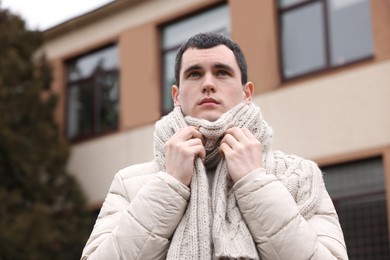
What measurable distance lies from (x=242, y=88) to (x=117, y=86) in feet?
41.5

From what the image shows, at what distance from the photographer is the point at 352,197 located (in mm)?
11969

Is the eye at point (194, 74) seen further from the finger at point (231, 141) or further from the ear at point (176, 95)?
the finger at point (231, 141)

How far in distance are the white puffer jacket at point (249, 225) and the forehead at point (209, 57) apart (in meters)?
0.48

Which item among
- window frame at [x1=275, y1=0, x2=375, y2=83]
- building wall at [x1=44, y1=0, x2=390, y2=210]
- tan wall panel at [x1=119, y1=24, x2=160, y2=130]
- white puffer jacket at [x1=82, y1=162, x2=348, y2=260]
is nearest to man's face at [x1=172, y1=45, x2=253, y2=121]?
white puffer jacket at [x1=82, y1=162, x2=348, y2=260]

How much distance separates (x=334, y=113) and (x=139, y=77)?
4307 mm

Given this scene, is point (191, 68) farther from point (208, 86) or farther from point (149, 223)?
point (149, 223)

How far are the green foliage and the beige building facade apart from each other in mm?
821

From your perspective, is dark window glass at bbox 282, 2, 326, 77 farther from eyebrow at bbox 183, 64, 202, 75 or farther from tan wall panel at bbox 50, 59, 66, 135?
eyebrow at bbox 183, 64, 202, 75

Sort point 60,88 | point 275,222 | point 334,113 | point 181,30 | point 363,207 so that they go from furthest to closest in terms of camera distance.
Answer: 1. point 60,88
2. point 181,30
3. point 334,113
4. point 363,207
5. point 275,222

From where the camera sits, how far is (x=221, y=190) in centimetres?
292

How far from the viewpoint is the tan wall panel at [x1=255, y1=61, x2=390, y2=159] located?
12.0 metres

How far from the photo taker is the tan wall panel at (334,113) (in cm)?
1199

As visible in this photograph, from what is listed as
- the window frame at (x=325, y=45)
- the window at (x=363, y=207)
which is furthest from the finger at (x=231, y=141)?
the window frame at (x=325, y=45)

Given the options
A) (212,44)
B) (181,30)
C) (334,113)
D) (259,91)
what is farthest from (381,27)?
(212,44)
